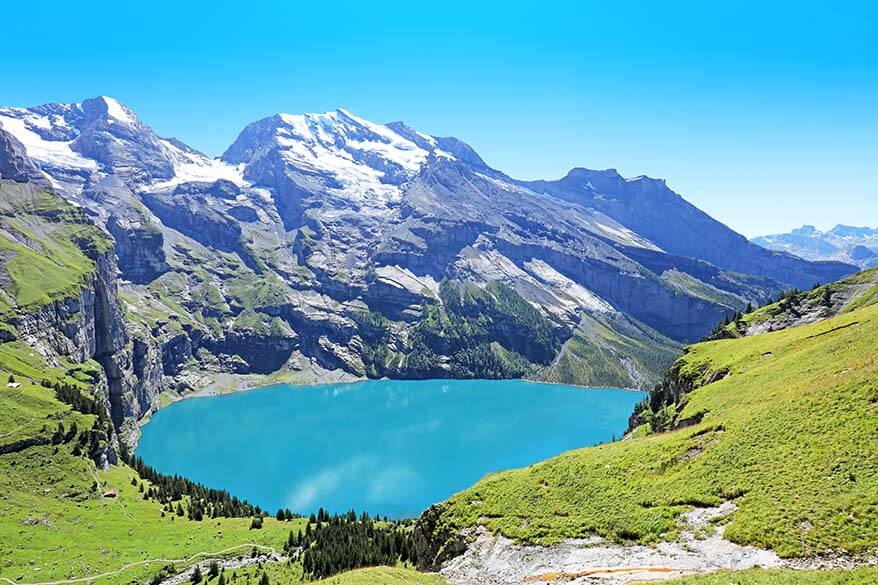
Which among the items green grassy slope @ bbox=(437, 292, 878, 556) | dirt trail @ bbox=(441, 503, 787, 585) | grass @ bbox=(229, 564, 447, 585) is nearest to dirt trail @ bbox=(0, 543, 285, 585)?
grass @ bbox=(229, 564, 447, 585)

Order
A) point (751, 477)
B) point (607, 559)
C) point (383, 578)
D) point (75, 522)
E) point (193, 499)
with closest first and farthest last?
point (607, 559) < point (751, 477) < point (383, 578) < point (75, 522) < point (193, 499)

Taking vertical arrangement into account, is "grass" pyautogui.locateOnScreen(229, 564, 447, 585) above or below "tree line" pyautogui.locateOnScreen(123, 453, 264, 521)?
above

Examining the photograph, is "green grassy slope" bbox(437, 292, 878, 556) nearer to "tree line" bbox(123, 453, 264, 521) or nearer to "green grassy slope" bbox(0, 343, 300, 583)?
"green grassy slope" bbox(0, 343, 300, 583)

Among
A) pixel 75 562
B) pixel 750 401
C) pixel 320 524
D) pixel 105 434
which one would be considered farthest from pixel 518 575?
pixel 105 434

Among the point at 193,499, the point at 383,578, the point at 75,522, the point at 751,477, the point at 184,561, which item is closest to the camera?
the point at 751,477

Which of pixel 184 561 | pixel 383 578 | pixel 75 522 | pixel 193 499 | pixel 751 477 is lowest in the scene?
→ pixel 184 561

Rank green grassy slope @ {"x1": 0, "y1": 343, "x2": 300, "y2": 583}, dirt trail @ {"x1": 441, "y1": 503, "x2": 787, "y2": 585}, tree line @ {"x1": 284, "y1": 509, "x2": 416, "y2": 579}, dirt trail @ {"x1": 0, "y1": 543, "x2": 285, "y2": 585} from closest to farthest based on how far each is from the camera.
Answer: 1. dirt trail @ {"x1": 441, "y1": 503, "x2": 787, "y2": 585}
2. tree line @ {"x1": 284, "y1": 509, "x2": 416, "y2": 579}
3. dirt trail @ {"x1": 0, "y1": 543, "x2": 285, "y2": 585}
4. green grassy slope @ {"x1": 0, "y1": 343, "x2": 300, "y2": 583}

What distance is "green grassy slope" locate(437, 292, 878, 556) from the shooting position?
87.1 feet

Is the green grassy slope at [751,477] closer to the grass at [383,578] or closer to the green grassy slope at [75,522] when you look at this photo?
the grass at [383,578]

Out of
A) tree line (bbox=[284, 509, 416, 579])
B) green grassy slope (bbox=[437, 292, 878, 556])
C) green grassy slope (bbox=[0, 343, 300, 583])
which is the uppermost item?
green grassy slope (bbox=[437, 292, 878, 556])

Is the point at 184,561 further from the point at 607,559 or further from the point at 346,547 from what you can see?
the point at 607,559

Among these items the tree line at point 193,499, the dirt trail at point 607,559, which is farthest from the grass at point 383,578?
the tree line at point 193,499

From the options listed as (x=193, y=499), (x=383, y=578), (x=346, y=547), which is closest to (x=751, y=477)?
(x=383, y=578)

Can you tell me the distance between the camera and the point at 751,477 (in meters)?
31.5
